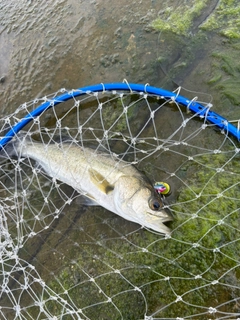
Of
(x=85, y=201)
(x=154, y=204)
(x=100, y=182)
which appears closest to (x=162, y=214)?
(x=154, y=204)

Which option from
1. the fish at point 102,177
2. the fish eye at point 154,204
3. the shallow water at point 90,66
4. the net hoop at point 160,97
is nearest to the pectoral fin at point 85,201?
the fish at point 102,177

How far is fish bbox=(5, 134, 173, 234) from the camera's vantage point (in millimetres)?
3090

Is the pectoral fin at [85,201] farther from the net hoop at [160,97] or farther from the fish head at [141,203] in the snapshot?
the net hoop at [160,97]

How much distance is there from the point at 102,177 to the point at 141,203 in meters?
0.50

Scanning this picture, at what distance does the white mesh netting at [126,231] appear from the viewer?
10.3 feet

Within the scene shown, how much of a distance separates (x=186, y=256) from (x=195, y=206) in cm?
52

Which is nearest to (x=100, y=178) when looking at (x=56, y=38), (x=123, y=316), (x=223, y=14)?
(x=123, y=316)

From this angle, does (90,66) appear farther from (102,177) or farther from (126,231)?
(126,231)

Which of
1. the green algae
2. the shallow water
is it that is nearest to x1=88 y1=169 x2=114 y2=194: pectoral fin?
the shallow water

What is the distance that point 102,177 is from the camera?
3295mm

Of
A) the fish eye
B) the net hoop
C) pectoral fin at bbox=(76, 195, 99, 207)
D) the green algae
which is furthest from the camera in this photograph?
the green algae

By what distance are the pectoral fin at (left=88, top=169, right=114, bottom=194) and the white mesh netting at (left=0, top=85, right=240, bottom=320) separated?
30 centimetres

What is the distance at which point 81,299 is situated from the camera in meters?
3.34

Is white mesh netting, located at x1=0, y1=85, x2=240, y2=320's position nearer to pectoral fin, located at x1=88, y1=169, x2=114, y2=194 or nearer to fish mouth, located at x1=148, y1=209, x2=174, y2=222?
fish mouth, located at x1=148, y1=209, x2=174, y2=222
